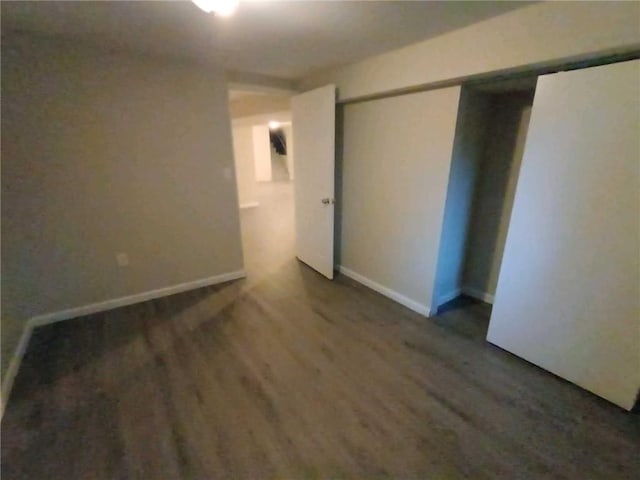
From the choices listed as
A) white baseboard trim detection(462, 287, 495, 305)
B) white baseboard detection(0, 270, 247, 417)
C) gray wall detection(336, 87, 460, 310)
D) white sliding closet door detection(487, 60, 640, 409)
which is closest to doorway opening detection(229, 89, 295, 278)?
white baseboard detection(0, 270, 247, 417)

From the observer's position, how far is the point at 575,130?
1615 millimetres

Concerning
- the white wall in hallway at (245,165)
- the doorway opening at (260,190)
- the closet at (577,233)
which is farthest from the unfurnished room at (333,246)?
the white wall in hallway at (245,165)

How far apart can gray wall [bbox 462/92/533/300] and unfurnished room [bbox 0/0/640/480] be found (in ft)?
0.06

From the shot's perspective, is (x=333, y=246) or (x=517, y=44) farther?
(x=333, y=246)

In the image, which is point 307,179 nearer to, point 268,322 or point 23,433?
point 268,322

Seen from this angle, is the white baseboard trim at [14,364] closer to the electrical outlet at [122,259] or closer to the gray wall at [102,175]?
the gray wall at [102,175]

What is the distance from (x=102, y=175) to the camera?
2.44m

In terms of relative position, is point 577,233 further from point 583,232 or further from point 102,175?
point 102,175

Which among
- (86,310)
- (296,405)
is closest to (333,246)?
(296,405)

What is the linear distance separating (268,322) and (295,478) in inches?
51.3

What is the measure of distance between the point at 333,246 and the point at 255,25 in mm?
2121

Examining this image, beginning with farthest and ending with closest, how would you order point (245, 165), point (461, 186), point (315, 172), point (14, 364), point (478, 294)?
point (245, 165), point (315, 172), point (478, 294), point (461, 186), point (14, 364)

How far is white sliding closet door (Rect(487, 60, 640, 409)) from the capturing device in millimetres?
1496

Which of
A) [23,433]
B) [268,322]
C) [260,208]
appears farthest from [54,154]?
[260,208]
